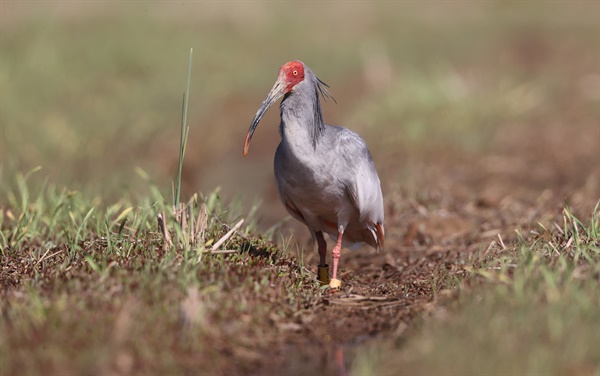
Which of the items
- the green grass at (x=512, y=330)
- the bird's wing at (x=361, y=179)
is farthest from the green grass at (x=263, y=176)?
the bird's wing at (x=361, y=179)

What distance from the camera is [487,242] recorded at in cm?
684

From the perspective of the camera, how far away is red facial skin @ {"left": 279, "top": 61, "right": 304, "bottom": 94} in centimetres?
581

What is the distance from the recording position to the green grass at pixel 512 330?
153 inches

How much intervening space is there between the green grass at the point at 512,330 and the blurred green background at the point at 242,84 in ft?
11.5

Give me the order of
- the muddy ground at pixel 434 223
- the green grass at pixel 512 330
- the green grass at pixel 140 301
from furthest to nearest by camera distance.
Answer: the muddy ground at pixel 434 223
the green grass at pixel 140 301
the green grass at pixel 512 330

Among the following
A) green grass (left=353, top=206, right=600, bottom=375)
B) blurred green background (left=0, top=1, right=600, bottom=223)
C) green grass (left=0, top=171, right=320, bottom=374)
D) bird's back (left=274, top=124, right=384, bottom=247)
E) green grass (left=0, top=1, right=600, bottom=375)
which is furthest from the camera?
blurred green background (left=0, top=1, right=600, bottom=223)

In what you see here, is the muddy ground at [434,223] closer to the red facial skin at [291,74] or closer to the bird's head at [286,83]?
the bird's head at [286,83]

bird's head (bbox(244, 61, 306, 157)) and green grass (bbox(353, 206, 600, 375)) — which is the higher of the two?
bird's head (bbox(244, 61, 306, 157))

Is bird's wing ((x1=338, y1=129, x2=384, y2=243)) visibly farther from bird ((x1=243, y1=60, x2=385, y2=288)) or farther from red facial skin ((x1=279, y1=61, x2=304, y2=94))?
red facial skin ((x1=279, y1=61, x2=304, y2=94))

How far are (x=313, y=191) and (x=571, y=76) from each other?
8609mm

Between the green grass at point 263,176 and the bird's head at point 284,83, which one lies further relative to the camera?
the bird's head at point 284,83

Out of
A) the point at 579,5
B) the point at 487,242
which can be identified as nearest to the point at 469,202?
the point at 487,242

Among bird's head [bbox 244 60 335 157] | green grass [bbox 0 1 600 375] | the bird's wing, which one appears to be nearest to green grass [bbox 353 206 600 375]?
green grass [bbox 0 1 600 375]

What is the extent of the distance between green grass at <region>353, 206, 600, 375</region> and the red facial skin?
186cm
